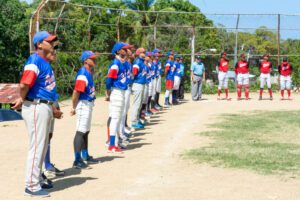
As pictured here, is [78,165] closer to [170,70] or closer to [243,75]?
[170,70]

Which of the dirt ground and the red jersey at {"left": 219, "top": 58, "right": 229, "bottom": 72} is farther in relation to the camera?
the red jersey at {"left": 219, "top": 58, "right": 229, "bottom": 72}

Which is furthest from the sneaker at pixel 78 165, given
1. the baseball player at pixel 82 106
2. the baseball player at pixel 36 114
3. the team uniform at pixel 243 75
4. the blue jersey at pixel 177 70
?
the team uniform at pixel 243 75

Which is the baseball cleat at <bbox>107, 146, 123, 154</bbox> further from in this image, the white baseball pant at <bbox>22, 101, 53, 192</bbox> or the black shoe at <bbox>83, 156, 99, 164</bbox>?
the white baseball pant at <bbox>22, 101, 53, 192</bbox>

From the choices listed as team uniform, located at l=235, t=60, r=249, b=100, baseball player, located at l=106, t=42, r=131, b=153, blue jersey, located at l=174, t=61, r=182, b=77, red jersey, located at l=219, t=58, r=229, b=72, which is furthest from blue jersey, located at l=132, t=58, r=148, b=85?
team uniform, located at l=235, t=60, r=249, b=100

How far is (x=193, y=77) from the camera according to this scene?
22.5m

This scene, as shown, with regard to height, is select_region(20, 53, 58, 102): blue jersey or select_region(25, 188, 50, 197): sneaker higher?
select_region(20, 53, 58, 102): blue jersey

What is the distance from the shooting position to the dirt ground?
667 cm

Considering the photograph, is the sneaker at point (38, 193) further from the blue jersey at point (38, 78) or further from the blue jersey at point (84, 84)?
the blue jersey at point (84, 84)

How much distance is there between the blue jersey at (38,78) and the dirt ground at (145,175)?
1299mm

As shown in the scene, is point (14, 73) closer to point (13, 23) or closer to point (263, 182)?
point (13, 23)

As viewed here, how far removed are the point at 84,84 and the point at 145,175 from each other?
5.76 ft

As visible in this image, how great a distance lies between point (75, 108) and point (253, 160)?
3.09m

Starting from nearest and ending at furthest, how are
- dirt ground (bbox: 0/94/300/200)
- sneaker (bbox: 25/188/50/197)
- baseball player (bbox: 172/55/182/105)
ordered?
1. sneaker (bbox: 25/188/50/197)
2. dirt ground (bbox: 0/94/300/200)
3. baseball player (bbox: 172/55/182/105)

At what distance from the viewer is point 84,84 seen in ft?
27.2
